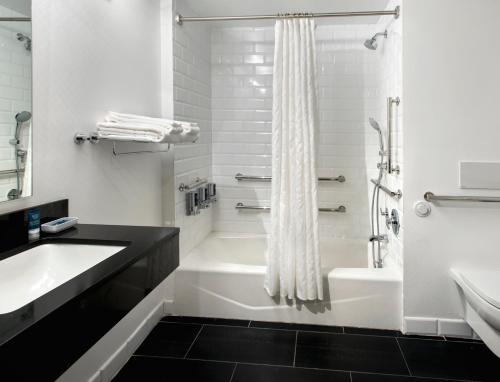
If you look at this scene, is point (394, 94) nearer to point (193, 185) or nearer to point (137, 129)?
point (193, 185)

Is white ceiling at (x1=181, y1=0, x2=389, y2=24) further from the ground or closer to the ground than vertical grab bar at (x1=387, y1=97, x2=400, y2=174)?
further from the ground

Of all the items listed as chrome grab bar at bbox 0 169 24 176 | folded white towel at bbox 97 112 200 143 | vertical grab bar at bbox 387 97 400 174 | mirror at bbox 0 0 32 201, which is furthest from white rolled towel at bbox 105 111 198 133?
vertical grab bar at bbox 387 97 400 174

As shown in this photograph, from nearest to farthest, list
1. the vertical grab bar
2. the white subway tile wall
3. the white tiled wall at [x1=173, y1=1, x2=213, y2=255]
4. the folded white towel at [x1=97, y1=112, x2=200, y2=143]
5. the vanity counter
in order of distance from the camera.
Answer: the vanity counter < the folded white towel at [x1=97, y1=112, x2=200, y2=143] < the vertical grab bar < the white tiled wall at [x1=173, y1=1, x2=213, y2=255] < the white subway tile wall

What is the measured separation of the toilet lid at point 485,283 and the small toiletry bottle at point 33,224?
2085 mm

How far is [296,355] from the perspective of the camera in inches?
98.4

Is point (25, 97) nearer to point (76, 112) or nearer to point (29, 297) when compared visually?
point (76, 112)

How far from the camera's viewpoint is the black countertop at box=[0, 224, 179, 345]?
92 centimetres

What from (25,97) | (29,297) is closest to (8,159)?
(25,97)

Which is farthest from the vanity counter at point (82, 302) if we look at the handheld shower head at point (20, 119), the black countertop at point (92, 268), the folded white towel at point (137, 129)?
the folded white towel at point (137, 129)

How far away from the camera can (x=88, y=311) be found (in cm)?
112

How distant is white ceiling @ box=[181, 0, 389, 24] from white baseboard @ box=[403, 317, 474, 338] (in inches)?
85.1

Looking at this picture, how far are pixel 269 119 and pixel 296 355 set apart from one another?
2.06m

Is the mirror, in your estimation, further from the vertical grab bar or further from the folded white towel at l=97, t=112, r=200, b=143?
the vertical grab bar

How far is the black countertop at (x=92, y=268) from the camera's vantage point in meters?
0.92
